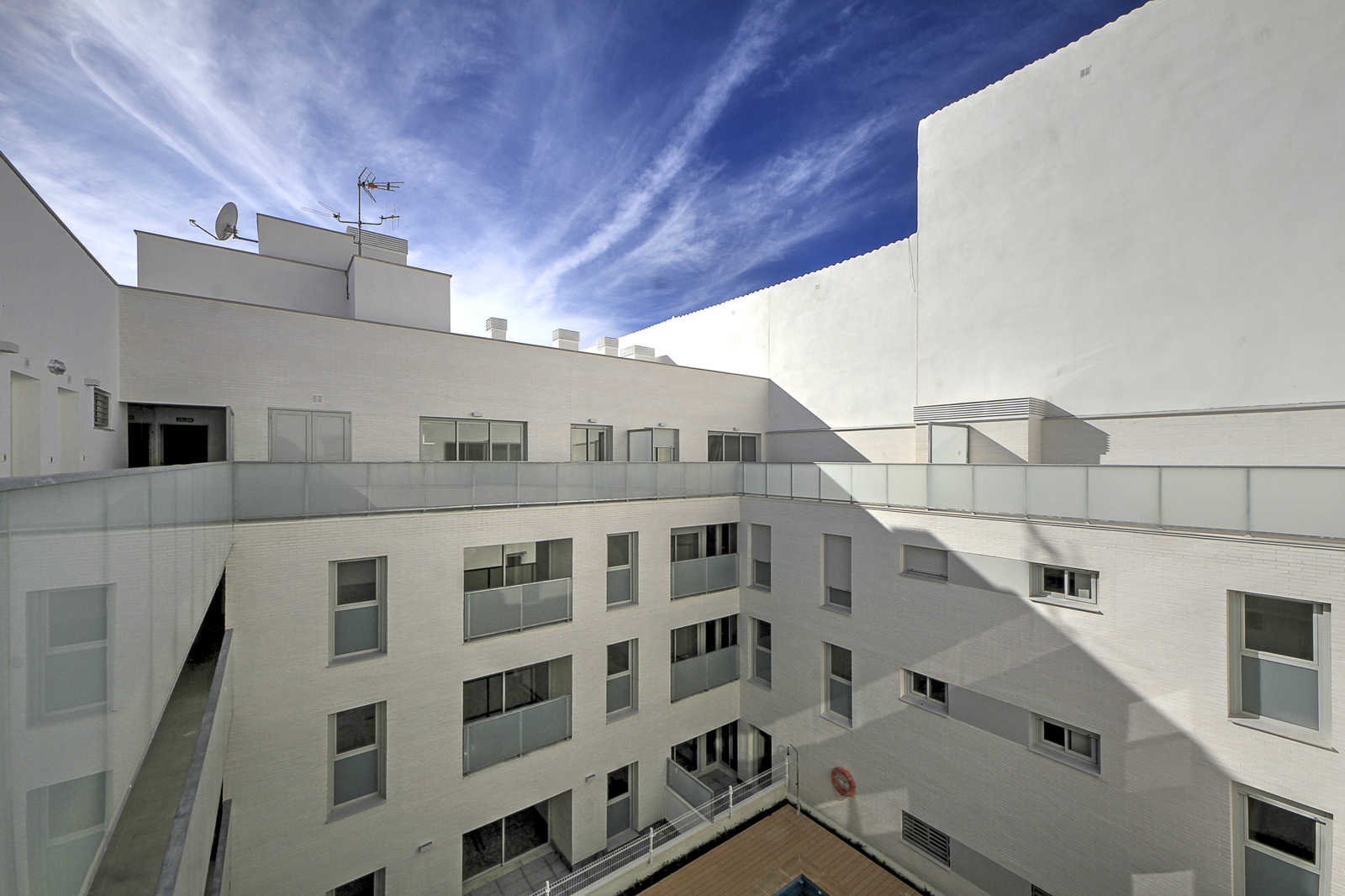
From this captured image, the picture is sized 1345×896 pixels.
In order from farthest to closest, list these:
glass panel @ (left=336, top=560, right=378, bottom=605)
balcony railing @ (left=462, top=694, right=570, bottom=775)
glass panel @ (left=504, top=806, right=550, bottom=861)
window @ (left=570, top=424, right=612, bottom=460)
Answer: window @ (left=570, top=424, right=612, bottom=460) → glass panel @ (left=504, top=806, right=550, bottom=861) → balcony railing @ (left=462, top=694, right=570, bottom=775) → glass panel @ (left=336, top=560, right=378, bottom=605)

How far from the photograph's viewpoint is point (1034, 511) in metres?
9.16

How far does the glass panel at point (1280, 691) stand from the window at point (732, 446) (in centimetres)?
1228

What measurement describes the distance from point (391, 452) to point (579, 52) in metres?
10.4

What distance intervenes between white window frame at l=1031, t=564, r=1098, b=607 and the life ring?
5779mm

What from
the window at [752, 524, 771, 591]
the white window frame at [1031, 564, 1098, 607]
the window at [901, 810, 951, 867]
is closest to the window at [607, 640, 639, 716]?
the window at [752, 524, 771, 591]

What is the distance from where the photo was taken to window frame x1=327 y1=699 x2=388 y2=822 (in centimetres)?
933

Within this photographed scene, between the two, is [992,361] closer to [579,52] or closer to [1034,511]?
[1034,511]

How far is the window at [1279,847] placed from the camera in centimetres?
684

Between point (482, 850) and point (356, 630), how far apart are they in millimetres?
5986

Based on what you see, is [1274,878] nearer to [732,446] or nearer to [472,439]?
[732,446]

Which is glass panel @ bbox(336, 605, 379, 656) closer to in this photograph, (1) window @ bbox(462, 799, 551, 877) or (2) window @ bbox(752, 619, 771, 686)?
(1) window @ bbox(462, 799, 551, 877)

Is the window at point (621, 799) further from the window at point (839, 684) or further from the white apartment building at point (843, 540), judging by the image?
the window at point (839, 684)

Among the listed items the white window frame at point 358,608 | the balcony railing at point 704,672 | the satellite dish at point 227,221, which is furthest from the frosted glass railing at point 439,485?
the satellite dish at point 227,221

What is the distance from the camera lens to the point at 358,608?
9578mm
